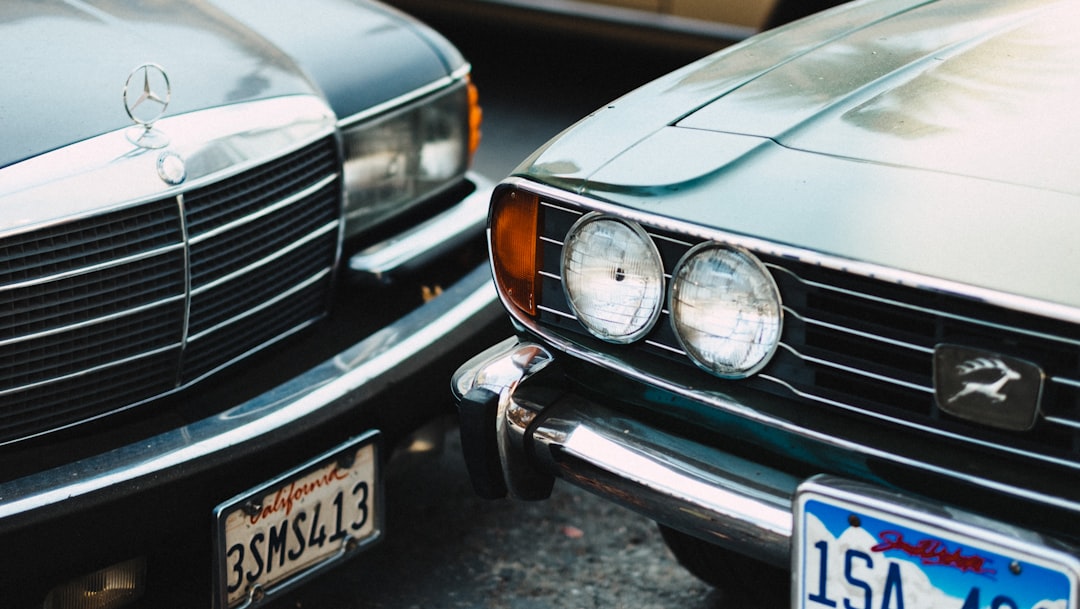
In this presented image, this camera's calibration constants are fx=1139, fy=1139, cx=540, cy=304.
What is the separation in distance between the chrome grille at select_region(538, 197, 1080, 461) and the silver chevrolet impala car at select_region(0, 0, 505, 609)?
0.72 metres

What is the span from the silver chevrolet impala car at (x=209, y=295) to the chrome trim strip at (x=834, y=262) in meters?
0.61

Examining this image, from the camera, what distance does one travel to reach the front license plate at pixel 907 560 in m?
1.42

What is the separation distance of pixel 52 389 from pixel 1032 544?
1.52 meters

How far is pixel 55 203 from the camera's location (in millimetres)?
1796

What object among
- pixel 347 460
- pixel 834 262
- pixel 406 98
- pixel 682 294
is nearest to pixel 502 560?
pixel 347 460

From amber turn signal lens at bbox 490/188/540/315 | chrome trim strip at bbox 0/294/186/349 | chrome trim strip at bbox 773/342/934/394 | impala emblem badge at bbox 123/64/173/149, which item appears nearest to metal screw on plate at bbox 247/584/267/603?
chrome trim strip at bbox 0/294/186/349

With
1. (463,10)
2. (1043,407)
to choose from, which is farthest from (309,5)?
(463,10)

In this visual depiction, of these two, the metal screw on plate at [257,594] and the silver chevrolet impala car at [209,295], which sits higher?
the silver chevrolet impala car at [209,295]

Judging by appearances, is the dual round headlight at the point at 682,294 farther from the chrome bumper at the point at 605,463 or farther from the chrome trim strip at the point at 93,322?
the chrome trim strip at the point at 93,322

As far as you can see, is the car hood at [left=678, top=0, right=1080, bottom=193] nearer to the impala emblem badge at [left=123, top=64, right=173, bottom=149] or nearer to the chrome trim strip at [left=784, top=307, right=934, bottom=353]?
the chrome trim strip at [left=784, top=307, right=934, bottom=353]

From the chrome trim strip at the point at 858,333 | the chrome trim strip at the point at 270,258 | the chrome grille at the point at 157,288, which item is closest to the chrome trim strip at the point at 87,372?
the chrome grille at the point at 157,288

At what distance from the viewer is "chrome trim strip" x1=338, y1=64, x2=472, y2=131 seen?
2338 millimetres

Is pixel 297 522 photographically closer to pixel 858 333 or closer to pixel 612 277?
pixel 612 277

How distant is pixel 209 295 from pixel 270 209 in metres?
0.20
